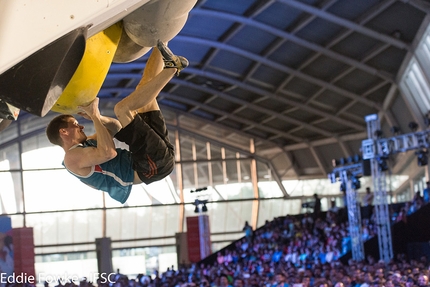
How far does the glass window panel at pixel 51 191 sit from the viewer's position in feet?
89.1

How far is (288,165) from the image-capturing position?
3128 centimetres

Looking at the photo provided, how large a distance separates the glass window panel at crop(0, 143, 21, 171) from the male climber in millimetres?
25718

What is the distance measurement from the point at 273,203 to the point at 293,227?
25.4 ft

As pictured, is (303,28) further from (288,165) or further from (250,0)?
(288,165)

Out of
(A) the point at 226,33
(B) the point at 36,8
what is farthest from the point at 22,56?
(A) the point at 226,33

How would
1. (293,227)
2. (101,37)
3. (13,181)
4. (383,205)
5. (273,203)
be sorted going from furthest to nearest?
1. (273,203)
2. (13,181)
3. (293,227)
4. (383,205)
5. (101,37)

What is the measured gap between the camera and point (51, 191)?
27.4m

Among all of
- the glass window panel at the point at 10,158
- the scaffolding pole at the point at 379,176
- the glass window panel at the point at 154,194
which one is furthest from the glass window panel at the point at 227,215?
the scaffolding pole at the point at 379,176

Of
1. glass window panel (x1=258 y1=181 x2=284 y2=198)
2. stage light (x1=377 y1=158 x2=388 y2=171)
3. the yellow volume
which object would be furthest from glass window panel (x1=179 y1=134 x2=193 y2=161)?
the yellow volume

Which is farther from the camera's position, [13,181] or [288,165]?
[288,165]

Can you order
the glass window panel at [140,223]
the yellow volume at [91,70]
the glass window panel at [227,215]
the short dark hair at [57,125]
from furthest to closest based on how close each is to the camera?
the glass window panel at [227,215] < the glass window panel at [140,223] < the short dark hair at [57,125] < the yellow volume at [91,70]

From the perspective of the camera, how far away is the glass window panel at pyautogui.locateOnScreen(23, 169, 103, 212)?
27.2 m

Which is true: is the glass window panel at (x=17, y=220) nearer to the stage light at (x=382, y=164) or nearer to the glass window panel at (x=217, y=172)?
the glass window panel at (x=217, y=172)

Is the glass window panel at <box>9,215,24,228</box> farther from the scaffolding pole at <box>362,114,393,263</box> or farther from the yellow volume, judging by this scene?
the yellow volume
